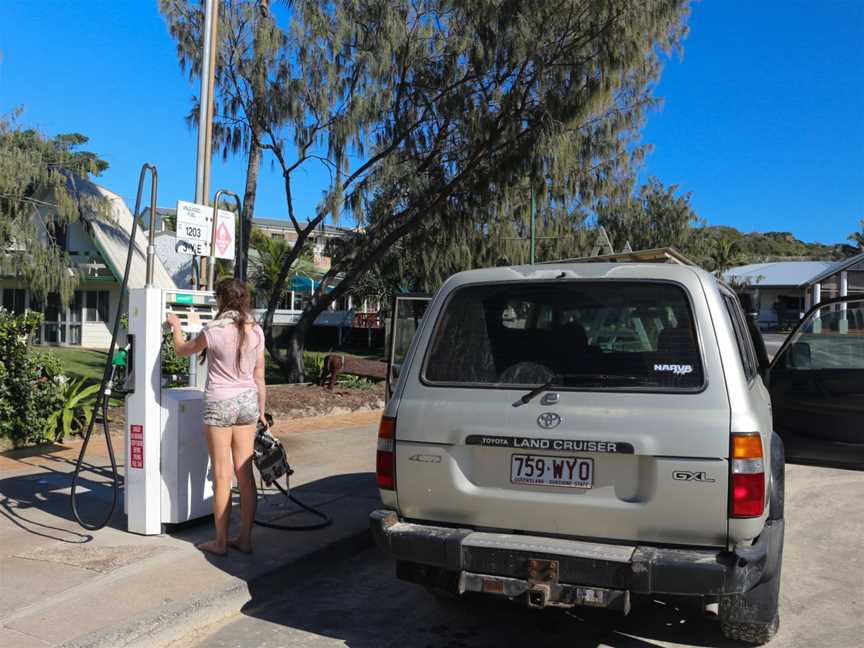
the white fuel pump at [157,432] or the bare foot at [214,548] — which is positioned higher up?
the white fuel pump at [157,432]

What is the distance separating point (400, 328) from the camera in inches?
227

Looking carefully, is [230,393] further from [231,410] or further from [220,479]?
[220,479]

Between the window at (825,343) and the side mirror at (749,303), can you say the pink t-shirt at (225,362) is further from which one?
the window at (825,343)

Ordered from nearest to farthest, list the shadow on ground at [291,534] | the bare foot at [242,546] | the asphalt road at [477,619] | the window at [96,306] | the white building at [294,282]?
1. the asphalt road at [477,619]
2. the shadow on ground at [291,534]
3. the bare foot at [242,546]
4. the white building at [294,282]
5. the window at [96,306]

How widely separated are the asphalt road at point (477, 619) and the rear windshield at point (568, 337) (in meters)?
1.07

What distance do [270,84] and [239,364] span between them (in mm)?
11122

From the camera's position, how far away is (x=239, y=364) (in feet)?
16.9

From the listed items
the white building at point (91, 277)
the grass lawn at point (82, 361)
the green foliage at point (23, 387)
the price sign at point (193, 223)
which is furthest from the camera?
the white building at point (91, 277)

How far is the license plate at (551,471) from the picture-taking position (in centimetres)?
363

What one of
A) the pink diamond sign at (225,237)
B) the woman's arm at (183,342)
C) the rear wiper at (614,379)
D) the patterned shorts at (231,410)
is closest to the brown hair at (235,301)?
the woman's arm at (183,342)

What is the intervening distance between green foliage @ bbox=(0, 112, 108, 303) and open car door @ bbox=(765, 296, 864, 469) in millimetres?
15769

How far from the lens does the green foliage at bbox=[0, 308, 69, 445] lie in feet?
28.1

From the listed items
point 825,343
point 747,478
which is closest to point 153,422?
point 747,478

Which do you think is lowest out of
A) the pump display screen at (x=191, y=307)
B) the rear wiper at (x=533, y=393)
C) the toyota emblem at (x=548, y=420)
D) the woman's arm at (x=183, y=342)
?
the toyota emblem at (x=548, y=420)
